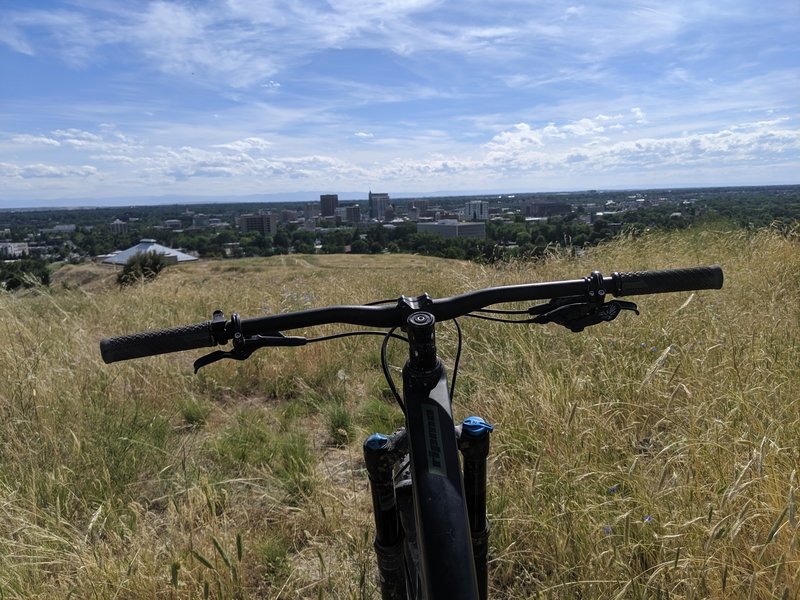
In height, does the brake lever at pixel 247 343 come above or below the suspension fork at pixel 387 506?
above

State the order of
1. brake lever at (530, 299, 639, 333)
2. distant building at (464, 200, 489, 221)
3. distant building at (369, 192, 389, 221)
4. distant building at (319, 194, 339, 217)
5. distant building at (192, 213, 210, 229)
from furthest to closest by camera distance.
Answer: distant building at (319, 194, 339, 217) < distant building at (369, 192, 389, 221) < distant building at (192, 213, 210, 229) < distant building at (464, 200, 489, 221) < brake lever at (530, 299, 639, 333)

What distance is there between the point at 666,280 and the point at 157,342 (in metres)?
1.36

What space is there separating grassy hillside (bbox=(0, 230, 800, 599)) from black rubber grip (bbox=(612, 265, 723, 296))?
0.64 meters

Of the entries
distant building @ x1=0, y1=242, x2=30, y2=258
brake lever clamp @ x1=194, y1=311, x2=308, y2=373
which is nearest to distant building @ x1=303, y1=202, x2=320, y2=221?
distant building @ x1=0, y1=242, x2=30, y2=258

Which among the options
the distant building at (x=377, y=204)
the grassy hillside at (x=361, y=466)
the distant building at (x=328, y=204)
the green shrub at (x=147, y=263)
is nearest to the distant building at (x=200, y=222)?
the distant building at (x=328, y=204)

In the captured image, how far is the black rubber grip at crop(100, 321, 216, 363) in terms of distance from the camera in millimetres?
1196

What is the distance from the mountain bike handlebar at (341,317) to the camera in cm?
117

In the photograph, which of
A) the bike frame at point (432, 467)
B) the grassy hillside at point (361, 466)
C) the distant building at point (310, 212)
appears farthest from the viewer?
the distant building at point (310, 212)

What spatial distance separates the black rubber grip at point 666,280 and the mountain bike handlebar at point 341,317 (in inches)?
0.7

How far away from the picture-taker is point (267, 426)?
359 centimetres

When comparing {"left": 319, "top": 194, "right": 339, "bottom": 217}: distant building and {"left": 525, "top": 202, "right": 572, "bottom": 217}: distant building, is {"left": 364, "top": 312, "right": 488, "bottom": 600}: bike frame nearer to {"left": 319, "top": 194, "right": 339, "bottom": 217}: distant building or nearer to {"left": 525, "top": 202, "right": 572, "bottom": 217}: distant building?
{"left": 525, "top": 202, "right": 572, "bottom": 217}: distant building

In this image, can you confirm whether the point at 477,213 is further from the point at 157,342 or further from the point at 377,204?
the point at 377,204

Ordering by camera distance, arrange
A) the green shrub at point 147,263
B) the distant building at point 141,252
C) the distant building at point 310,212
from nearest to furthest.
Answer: the green shrub at point 147,263
the distant building at point 141,252
the distant building at point 310,212

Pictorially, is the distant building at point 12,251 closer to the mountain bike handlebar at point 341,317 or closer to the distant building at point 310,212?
the mountain bike handlebar at point 341,317
